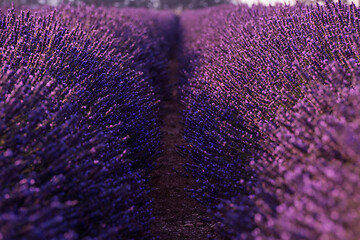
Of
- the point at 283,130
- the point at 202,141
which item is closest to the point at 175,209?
the point at 202,141

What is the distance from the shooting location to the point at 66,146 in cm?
181

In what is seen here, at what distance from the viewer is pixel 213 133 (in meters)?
2.66

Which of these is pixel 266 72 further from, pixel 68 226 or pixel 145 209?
pixel 68 226

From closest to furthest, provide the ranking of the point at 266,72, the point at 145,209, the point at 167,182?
1. the point at 145,209
2. the point at 266,72
3. the point at 167,182

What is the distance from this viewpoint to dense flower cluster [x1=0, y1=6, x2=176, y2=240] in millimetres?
1506

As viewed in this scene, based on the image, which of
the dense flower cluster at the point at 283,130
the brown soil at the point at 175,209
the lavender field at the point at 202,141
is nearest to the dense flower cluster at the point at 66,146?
the lavender field at the point at 202,141

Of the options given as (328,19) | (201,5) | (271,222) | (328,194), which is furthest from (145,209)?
(201,5)

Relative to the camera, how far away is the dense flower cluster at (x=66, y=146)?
1506 millimetres

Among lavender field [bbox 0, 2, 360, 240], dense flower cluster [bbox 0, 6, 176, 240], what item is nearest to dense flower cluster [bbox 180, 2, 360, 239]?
lavender field [bbox 0, 2, 360, 240]

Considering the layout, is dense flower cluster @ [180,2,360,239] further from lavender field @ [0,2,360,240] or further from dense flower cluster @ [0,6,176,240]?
dense flower cluster @ [0,6,176,240]

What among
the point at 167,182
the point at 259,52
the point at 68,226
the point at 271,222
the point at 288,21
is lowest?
the point at 167,182

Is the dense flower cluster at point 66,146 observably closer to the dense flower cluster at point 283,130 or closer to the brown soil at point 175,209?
the brown soil at point 175,209

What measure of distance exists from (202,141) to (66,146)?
4.26ft

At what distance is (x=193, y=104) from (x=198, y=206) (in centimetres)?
94
